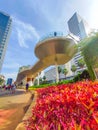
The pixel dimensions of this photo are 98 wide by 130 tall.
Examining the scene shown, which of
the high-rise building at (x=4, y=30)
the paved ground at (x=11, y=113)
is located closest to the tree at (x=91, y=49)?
the paved ground at (x=11, y=113)

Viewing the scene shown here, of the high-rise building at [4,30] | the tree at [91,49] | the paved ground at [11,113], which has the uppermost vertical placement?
the high-rise building at [4,30]

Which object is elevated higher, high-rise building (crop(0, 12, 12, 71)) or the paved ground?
high-rise building (crop(0, 12, 12, 71))

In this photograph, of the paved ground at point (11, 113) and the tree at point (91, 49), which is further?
the tree at point (91, 49)

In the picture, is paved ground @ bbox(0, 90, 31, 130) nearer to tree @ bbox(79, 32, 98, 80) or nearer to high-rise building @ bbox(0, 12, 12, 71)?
tree @ bbox(79, 32, 98, 80)

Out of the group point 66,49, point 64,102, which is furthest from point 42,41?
point 64,102

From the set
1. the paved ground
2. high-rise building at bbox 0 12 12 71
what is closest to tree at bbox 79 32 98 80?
the paved ground

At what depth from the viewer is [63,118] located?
1908mm

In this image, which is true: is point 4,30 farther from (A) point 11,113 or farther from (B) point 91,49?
(A) point 11,113

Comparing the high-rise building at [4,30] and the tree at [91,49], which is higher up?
the high-rise building at [4,30]

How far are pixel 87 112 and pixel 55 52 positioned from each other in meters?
33.2

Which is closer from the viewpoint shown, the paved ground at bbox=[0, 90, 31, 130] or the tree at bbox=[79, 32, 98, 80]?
the paved ground at bbox=[0, 90, 31, 130]

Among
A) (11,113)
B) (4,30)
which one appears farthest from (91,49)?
(4,30)

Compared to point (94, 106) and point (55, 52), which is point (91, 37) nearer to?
point (94, 106)

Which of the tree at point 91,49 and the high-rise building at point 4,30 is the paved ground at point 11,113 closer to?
the tree at point 91,49
